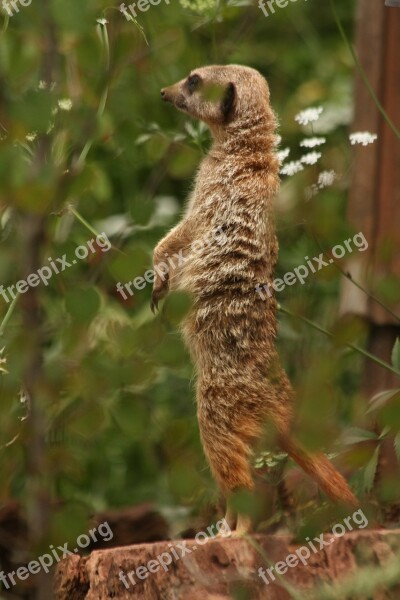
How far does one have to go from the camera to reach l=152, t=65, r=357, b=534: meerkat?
2.07 meters

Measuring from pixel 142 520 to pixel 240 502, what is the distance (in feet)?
7.93

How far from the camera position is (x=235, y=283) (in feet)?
7.07

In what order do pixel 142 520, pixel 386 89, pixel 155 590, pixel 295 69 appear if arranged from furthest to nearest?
pixel 295 69 → pixel 386 89 → pixel 142 520 → pixel 155 590

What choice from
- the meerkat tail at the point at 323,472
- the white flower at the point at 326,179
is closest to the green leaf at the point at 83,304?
the white flower at the point at 326,179

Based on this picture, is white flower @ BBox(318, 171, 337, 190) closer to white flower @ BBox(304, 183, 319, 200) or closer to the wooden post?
white flower @ BBox(304, 183, 319, 200)

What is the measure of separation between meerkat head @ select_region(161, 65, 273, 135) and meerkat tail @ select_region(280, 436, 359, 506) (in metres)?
0.81

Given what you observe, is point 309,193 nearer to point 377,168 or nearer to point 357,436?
point 357,436

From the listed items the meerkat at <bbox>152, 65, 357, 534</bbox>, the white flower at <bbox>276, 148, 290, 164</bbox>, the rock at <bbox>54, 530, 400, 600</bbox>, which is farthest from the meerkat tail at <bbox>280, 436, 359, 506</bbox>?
the white flower at <bbox>276, 148, 290, 164</bbox>

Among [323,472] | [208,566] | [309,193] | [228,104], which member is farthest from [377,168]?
[309,193]

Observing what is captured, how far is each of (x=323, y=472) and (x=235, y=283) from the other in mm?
458

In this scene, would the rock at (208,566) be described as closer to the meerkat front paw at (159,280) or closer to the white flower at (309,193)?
the meerkat front paw at (159,280)

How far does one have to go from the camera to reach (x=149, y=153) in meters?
1.55

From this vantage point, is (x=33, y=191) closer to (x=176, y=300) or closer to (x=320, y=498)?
(x=176, y=300)

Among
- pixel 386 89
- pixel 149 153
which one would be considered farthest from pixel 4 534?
pixel 386 89
